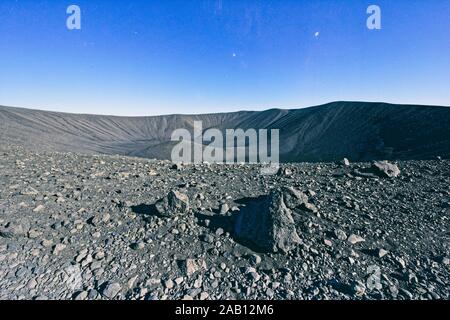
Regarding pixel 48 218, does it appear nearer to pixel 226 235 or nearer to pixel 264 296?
pixel 226 235

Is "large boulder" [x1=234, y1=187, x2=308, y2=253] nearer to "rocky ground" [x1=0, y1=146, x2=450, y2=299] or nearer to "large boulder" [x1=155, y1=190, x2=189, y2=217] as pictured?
"rocky ground" [x1=0, y1=146, x2=450, y2=299]

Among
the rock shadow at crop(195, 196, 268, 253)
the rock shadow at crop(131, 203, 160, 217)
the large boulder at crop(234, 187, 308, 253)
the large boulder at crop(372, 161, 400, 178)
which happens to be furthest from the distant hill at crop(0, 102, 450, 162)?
the rock shadow at crop(131, 203, 160, 217)

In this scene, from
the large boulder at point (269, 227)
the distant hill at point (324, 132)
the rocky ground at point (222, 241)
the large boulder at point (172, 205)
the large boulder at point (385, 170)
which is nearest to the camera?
the rocky ground at point (222, 241)

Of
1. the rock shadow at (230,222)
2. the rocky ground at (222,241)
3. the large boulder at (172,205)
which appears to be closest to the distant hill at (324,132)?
the rocky ground at (222,241)

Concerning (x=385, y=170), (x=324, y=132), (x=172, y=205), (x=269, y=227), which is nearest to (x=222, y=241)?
(x=269, y=227)

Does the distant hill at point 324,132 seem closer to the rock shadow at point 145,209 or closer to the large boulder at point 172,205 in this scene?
the large boulder at point 172,205

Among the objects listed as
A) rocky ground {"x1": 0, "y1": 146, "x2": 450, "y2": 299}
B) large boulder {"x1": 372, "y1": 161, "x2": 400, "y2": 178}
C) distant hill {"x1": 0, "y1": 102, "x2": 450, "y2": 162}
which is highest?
distant hill {"x1": 0, "y1": 102, "x2": 450, "y2": 162}
